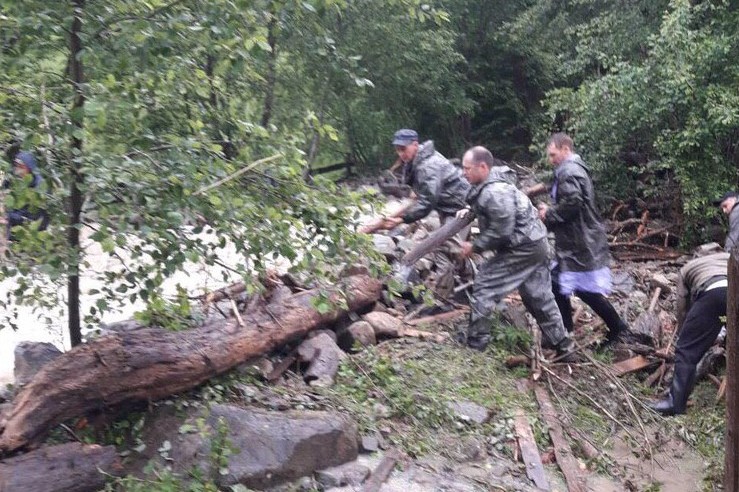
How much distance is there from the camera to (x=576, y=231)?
6.81 meters

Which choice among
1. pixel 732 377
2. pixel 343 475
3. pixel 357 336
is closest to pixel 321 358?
pixel 357 336

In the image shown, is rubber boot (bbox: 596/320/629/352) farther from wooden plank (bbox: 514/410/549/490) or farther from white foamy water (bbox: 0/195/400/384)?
white foamy water (bbox: 0/195/400/384)

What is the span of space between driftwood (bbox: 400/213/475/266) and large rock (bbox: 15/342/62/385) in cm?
331

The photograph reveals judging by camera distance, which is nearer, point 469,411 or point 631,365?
point 469,411

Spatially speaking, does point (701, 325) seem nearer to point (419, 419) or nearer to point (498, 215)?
point (498, 215)

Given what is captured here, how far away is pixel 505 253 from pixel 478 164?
0.77 metres

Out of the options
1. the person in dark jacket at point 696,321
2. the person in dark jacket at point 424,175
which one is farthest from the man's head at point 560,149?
the person in dark jacket at point 696,321

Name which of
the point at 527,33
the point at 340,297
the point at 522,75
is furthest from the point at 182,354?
the point at 522,75

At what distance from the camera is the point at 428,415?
5.49 metres

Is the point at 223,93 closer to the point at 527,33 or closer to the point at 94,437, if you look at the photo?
the point at 94,437

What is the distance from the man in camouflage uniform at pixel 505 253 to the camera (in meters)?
6.36

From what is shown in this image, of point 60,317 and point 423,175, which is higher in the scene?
point 423,175

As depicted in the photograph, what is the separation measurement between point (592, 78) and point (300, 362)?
9.46 m

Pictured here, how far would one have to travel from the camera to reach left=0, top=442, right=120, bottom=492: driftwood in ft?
12.3
